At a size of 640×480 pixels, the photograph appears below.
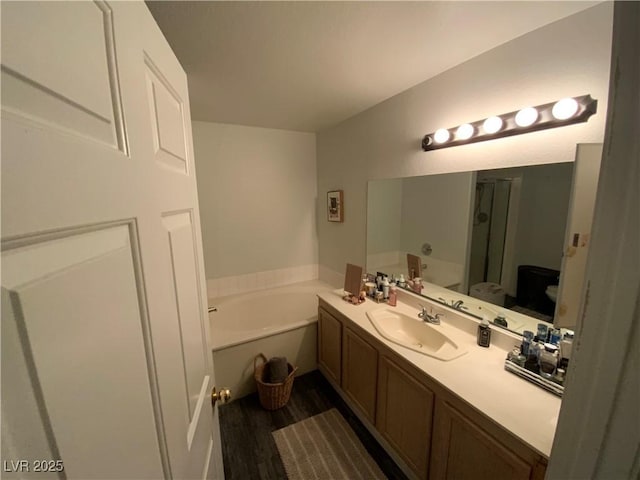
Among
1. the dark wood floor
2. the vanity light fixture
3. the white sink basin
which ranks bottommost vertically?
the dark wood floor

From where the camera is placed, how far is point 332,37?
1.18m

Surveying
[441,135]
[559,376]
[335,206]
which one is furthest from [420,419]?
[335,206]

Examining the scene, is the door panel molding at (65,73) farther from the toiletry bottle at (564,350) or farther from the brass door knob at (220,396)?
the toiletry bottle at (564,350)

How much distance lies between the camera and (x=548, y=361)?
1.10 m

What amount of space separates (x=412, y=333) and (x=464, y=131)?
1.31m

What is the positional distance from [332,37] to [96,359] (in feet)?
4.77

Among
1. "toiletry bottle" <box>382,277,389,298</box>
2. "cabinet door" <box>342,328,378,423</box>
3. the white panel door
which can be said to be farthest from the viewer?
"toiletry bottle" <box>382,277,389,298</box>

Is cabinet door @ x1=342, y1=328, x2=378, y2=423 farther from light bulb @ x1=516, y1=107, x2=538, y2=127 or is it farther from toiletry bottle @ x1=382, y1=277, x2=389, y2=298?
light bulb @ x1=516, y1=107, x2=538, y2=127

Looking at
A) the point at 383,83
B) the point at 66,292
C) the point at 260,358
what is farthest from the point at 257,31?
the point at 260,358

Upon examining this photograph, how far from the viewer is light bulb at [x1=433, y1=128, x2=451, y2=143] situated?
1507mm

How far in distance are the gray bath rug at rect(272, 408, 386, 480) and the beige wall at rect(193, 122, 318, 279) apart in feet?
5.25

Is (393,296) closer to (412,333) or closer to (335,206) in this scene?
(412,333)

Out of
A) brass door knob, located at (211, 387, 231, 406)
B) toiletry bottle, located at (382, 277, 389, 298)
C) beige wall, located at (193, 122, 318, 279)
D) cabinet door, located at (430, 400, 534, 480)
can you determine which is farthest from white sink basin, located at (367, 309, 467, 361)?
beige wall, located at (193, 122, 318, 279)

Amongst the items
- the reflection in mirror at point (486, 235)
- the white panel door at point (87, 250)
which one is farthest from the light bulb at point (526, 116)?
the white panel door at point (87, 250)
